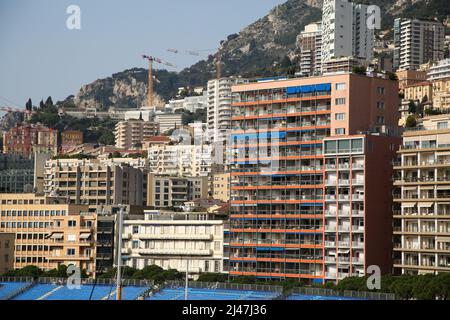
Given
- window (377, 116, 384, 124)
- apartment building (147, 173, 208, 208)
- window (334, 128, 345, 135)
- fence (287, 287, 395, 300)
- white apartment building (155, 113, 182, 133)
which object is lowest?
fence (287, 287, 395, 300)

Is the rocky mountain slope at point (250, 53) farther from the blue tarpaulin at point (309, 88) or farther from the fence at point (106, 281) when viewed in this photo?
the fence at point (106, 281)

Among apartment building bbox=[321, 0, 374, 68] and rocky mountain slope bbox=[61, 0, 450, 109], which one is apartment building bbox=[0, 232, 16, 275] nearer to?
apartment building bbox=[321, 0, 374, 68]

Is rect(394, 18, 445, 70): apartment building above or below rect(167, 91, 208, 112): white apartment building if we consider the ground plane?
above

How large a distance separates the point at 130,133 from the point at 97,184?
6592cm

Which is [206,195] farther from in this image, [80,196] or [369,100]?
[369,100]

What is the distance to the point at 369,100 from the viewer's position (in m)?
44.5

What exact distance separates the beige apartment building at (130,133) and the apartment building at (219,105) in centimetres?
1307

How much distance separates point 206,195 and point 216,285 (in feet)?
156

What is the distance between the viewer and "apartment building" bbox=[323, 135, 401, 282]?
40.4 m

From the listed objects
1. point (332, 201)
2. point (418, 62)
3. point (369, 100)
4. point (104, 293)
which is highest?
point (418, 62)

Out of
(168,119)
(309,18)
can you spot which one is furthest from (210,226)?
(309,18)

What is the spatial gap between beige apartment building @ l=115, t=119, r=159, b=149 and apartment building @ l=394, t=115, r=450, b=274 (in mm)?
97816

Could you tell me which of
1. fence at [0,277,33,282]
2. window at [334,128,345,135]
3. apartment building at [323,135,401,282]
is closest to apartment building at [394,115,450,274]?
apartment building at [323,135,401,282]

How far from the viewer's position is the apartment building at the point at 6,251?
172 ft
